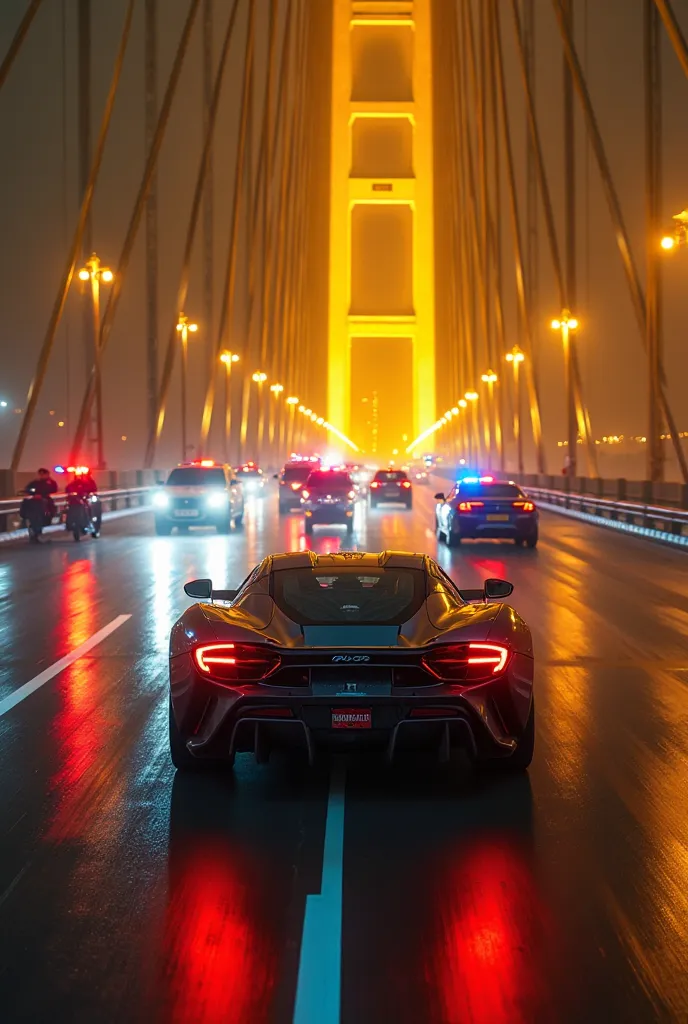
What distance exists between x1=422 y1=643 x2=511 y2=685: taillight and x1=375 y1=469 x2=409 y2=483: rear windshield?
42.1 meters

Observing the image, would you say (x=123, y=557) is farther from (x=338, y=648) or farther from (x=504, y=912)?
(x=504, y=912)

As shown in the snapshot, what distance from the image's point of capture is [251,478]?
69.7 meters

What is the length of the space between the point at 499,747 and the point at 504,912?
1788mm

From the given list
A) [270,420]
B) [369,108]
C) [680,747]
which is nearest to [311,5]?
[369,108]

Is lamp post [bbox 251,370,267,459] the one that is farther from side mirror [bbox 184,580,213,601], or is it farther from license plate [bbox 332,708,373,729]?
license plate [bbox 332,708,373,729]

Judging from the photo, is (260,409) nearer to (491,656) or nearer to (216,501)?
(216,501)

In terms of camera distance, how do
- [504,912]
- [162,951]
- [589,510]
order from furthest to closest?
[589,510], [504,912], [162,951]

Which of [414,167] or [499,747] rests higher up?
[414,167]

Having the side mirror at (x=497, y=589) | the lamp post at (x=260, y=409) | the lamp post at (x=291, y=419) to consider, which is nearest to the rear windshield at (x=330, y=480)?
the side mirror at (x=497, y=589)

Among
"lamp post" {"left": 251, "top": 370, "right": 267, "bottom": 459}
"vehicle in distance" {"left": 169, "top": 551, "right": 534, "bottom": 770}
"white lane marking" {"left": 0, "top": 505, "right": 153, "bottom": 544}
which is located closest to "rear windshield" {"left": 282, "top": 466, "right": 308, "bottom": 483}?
"white lane marking" {"left": 0, "top": 505, "right": 153, "bottom": 544}

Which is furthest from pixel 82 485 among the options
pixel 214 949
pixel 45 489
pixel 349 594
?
pixel 214 949

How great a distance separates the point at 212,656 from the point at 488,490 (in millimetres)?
20941

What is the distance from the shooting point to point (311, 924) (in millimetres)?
4898

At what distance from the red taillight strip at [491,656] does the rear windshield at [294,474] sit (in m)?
38.5
